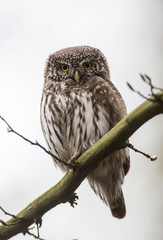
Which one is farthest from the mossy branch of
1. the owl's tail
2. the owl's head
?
the owl's head

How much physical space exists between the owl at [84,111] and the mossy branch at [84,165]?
2.04 feet

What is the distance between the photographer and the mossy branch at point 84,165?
10.1ft

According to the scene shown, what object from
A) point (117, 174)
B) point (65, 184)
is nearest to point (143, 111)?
point (65, 184)

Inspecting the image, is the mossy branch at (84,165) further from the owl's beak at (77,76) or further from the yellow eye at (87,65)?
the yellow eye at (87,65)

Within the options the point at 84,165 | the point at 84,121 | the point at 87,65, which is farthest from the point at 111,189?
the point at 84,165

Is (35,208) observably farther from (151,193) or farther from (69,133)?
(151,193)

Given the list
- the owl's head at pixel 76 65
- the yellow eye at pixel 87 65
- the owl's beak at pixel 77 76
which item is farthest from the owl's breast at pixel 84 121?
the yellow eye at pixel 87 65

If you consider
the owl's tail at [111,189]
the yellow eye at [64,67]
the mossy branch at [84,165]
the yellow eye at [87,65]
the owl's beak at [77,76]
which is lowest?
the mossy branch at [84,165]

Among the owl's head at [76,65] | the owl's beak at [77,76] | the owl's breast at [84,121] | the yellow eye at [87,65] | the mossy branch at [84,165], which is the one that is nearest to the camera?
the mossy branch at [84,165]

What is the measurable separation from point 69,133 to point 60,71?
924 mm

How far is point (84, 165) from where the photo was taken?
3.48 m

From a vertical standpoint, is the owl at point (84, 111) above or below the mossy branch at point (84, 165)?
above

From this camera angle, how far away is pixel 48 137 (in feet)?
15.3

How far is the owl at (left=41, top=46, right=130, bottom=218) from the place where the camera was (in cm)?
436
